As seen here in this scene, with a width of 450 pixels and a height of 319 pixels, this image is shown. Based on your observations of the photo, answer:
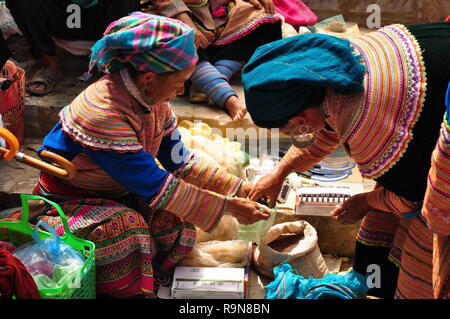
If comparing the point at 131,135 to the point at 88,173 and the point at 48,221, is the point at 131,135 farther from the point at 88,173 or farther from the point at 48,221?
the point at 48,221

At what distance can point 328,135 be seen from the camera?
256 centimetres

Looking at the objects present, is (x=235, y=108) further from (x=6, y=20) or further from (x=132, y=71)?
(x=6, y=20)

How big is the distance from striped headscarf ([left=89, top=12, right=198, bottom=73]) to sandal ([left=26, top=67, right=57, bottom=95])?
1704 mm

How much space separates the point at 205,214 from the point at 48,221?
2.34 feet

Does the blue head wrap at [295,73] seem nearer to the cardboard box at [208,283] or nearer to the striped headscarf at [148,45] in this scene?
the striped headscarf at [148,45]

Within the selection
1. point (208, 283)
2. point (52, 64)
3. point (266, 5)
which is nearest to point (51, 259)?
point (208, 283)

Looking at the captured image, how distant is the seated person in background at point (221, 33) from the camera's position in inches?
157

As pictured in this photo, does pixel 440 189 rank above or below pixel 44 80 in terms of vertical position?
above

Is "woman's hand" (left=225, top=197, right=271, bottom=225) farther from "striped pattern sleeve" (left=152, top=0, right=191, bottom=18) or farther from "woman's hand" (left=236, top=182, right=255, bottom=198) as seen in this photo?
"striped pattern sleeve" (left=152, top=0, right=191, bottom=18)

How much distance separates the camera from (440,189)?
191 cm

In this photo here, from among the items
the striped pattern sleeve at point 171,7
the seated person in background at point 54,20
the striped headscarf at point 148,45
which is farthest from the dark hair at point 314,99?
the seated person in background at point 54,20

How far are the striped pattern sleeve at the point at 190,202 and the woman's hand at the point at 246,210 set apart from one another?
36 mm

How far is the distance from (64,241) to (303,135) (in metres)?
1.15

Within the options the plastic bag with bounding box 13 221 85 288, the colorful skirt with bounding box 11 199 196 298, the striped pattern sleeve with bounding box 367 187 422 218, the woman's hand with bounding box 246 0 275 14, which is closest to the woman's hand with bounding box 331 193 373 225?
the striped pattern sleeve with bounding box 367 187 422 218
